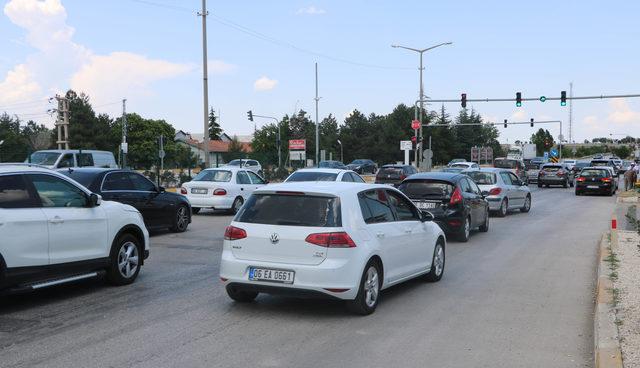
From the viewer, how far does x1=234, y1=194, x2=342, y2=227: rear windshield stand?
718 centimetres

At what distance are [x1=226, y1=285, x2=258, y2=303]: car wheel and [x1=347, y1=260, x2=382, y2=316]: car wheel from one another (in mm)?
1303

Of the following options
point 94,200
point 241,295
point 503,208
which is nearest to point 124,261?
point 94,200

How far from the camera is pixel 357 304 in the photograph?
23.6 feet

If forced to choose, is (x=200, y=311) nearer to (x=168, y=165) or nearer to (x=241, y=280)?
(x=241, y=280)

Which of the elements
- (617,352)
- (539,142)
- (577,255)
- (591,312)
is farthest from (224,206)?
(539,142)

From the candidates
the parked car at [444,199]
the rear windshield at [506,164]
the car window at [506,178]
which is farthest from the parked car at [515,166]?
the parked car at [444,199]

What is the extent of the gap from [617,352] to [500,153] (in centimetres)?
12462

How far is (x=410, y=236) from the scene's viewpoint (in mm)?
8500

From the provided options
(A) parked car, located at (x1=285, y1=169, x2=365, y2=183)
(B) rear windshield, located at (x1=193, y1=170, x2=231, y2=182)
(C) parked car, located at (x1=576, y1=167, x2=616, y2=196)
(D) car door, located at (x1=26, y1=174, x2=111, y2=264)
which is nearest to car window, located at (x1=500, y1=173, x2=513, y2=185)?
(A) parked car, located at (x1=285, y1=169, x2=365, y2=183)

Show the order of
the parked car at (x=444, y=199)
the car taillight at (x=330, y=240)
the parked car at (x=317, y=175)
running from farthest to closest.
Answer: the parked car at (x=317, y=175)
the parked car at (x=444, y=199)
the car taillight at (x=330, y=240)

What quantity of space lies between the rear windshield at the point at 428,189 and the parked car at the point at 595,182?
22.9 meters

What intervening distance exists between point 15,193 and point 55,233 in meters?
0.68

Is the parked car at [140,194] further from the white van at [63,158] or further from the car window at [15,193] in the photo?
the white van at [63,158]

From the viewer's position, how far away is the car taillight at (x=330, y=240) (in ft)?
22.9
